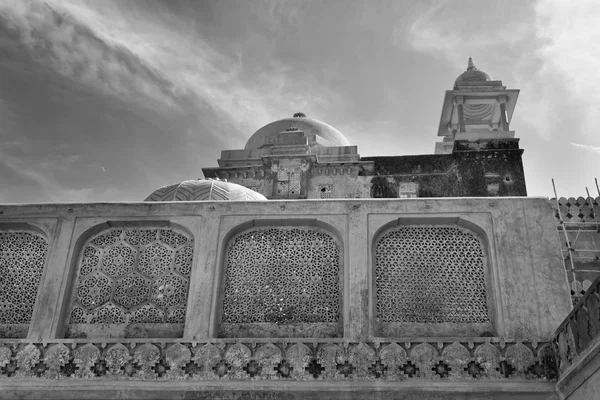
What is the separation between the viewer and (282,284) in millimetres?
7688

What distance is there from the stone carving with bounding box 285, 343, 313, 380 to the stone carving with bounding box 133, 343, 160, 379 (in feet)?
4.45

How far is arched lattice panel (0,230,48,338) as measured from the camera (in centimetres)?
772

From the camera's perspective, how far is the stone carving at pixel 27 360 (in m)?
7.20

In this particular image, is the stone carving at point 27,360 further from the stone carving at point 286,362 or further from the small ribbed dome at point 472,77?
the small ribbed dome at point 472,77

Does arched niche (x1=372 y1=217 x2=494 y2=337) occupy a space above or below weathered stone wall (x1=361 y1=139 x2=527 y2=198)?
below

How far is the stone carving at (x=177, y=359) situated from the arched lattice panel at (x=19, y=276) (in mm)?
1743

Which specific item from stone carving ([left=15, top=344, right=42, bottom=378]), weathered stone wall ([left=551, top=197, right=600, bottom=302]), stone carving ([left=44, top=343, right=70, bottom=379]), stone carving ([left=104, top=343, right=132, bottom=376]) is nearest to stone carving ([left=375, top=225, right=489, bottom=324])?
weathered stone wall ([left=551, top=197, right=600, bottom=302])

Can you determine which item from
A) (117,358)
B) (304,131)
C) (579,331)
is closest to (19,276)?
(117,358)

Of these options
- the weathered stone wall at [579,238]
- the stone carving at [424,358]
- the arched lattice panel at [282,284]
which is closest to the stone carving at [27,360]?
the arched lattice panel at [282,284]

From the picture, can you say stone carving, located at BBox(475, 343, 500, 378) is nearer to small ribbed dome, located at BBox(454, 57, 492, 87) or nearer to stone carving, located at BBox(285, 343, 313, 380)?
stone carving, located at BBox(285, 343, 313, 380)

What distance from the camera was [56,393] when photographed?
7.06 meters

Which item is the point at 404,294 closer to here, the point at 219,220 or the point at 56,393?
the point at 219,220

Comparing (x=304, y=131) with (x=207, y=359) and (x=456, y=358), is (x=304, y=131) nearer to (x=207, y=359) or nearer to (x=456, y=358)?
(x=207, y=359)

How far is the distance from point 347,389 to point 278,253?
5.91 ft
